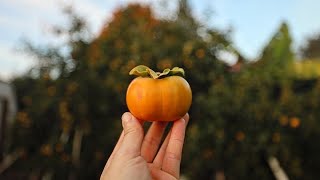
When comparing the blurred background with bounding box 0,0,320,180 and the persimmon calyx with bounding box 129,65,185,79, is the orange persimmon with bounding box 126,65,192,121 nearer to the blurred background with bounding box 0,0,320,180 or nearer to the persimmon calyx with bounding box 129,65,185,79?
the persimmon calyx with bounding box 129,65,185,79

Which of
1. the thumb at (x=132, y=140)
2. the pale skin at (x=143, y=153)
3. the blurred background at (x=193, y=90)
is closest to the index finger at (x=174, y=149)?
the pale skin at (x=143, y=153)

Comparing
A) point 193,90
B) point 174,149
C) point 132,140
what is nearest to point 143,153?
point 174,149

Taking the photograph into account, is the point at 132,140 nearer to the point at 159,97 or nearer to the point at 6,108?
the point at 159,97

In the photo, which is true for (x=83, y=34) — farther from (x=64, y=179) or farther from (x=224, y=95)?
(x=224, y=95)

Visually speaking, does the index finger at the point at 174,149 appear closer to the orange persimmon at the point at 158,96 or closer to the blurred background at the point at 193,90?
the orange persimmon at the point at 158,96

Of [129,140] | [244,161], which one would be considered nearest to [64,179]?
[244,161]
